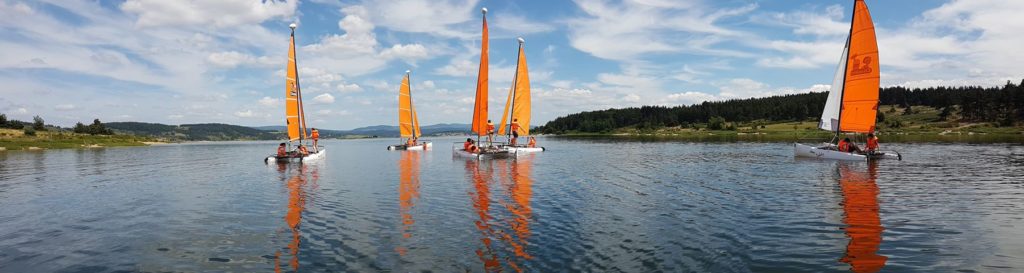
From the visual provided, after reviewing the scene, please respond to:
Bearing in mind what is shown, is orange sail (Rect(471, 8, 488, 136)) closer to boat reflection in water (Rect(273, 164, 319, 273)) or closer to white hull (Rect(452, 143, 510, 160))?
white hull (Rect(452, 143, 510, 160))

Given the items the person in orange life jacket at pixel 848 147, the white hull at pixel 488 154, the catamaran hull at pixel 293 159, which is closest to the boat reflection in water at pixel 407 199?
the white hull at pixel 488 154

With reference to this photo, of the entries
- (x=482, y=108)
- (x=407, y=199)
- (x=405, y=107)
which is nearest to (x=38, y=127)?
(x=405, y=107)

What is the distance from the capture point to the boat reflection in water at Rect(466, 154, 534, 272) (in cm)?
1402

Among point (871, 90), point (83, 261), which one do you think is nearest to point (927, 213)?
point (83, 261)

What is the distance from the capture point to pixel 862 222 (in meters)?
18.0

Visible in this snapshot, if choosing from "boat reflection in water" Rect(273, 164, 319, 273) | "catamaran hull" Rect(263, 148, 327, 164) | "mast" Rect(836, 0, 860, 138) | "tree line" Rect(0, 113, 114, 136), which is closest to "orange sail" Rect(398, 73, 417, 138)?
"catamaran hull" Rect(263, 148, 327, 164)

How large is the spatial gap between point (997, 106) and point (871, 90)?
473 feet

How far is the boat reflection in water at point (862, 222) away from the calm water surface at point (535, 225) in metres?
0.06

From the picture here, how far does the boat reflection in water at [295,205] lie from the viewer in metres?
14.2

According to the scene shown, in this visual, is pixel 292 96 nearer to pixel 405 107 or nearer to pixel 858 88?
pixel 405 107

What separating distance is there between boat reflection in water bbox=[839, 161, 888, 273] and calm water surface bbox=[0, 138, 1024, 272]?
6 cm

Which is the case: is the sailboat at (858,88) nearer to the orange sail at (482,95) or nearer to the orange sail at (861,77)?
the orange sail at (861,77)

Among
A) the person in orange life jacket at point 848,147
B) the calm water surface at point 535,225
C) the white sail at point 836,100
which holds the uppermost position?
the white sail at point 836,100

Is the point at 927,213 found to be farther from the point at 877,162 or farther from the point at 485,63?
the point at 485,63
